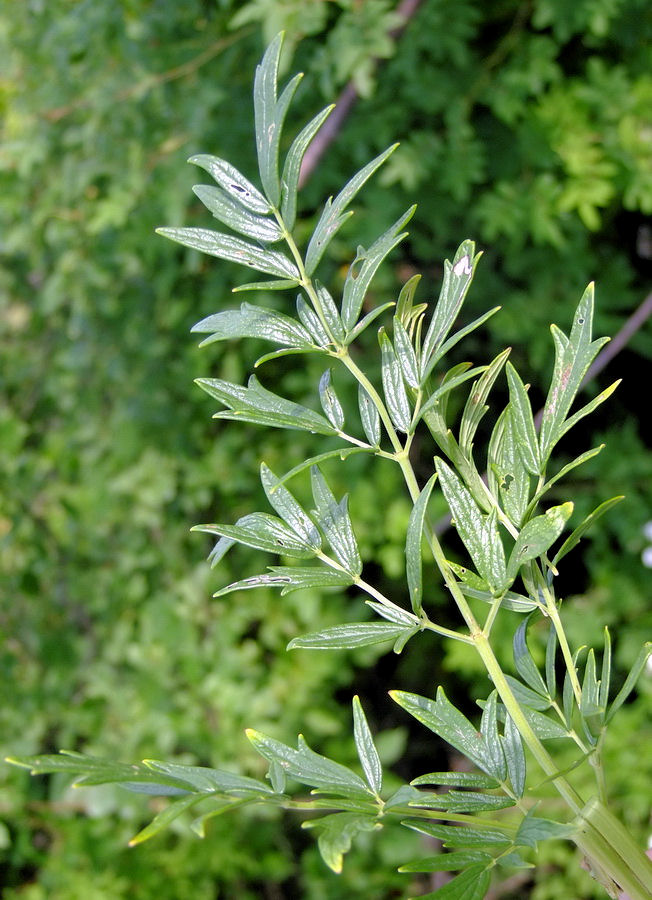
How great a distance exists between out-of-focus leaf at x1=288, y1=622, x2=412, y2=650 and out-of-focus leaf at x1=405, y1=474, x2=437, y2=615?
12 mm

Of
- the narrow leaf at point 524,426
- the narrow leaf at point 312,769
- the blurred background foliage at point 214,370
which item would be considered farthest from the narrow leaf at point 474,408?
the blurred background foliage at point 214,370

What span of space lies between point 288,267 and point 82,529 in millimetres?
1449

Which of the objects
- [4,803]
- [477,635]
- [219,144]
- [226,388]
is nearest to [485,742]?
[477,635]

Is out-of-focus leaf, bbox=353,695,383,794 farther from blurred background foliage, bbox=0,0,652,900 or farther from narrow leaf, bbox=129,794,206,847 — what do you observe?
blurred background foliage, bbox=0,0,652,900

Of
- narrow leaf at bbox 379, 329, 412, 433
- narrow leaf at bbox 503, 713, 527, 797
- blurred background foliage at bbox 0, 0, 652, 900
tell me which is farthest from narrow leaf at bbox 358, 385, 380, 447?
blurred background foliage at bbox 0, 0, 652, 900

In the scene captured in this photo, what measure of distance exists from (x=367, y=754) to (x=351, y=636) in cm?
4

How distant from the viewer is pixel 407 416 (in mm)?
343

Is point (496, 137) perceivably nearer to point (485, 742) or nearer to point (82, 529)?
point (82, 529)

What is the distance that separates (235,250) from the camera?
364mm

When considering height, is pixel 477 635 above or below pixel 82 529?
above

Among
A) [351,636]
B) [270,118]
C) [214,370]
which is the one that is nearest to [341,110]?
[214,370]

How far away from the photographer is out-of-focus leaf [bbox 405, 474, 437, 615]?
32cm

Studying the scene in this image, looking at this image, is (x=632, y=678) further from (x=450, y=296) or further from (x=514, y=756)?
(x=450, y=296)

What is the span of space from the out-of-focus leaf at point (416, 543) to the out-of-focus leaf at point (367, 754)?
0.14 ft
